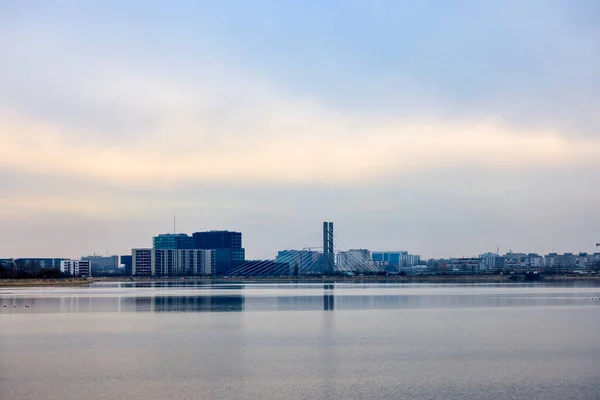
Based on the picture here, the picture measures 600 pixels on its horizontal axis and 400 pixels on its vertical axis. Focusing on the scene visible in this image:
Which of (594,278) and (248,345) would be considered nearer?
(248,345)

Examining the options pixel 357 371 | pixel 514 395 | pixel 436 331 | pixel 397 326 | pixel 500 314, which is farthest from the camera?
pixel 500 314

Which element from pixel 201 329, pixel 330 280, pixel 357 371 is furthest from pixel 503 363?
pixel 330 280

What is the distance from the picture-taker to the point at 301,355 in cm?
3100

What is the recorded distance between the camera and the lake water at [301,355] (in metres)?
23.7

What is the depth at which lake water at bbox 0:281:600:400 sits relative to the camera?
2373 centimetres

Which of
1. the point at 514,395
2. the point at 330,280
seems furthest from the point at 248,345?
the point at 330,280

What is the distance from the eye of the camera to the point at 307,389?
77.9 ft

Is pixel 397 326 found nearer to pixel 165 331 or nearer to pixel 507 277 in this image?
pixel 165 331

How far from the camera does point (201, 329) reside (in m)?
41.6

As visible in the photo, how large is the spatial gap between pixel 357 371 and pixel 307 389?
3.56 m

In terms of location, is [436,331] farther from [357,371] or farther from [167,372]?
[167,372]

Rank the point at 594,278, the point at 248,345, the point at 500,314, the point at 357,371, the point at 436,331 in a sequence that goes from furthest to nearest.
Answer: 1. the point at 594,278
2. the point at 500,314
3. the point at 436,331
4. the point at 248,345
5. the point at 357,371

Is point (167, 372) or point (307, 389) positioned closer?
point (307, 389)

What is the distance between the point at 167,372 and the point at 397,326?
18.3 m
